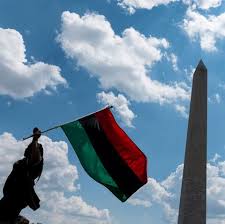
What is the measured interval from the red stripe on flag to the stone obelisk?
10.5 metres

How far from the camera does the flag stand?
10.7 metres

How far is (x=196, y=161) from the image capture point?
70.7 ft

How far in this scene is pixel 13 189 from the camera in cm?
727

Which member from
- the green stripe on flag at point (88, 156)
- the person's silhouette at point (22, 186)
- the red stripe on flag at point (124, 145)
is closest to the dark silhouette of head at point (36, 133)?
the person's silhouette at point (22, 186)

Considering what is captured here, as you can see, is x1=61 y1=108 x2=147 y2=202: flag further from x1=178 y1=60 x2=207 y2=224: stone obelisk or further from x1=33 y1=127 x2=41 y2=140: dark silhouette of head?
x1=178 y1=60 x2=207 y2=224: stone obelisk

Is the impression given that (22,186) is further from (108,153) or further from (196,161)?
(196,161)

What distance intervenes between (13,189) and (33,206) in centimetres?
38

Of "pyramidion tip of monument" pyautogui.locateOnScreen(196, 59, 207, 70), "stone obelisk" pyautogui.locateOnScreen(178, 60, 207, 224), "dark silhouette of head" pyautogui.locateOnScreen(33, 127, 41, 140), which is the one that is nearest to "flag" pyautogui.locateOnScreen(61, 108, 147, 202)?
"dark silhouette of head" pyautogui.locateOnScreen(33, 127, 41, 140)

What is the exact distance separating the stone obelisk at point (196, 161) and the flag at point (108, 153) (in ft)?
34.3

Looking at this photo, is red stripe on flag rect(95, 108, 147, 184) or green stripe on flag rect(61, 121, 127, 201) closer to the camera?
green stripe on flag rect(61, 121, 127, 201)

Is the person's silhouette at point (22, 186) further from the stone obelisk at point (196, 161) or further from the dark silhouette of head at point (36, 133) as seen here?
the stone obelisk at point (196, 161)

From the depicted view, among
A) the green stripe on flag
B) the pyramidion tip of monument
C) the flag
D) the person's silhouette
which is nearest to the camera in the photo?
the person's silhouette

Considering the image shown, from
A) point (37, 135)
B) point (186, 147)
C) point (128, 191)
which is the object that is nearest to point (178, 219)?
point (186, 147)

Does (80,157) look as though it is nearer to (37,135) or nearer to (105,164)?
(105,164)
